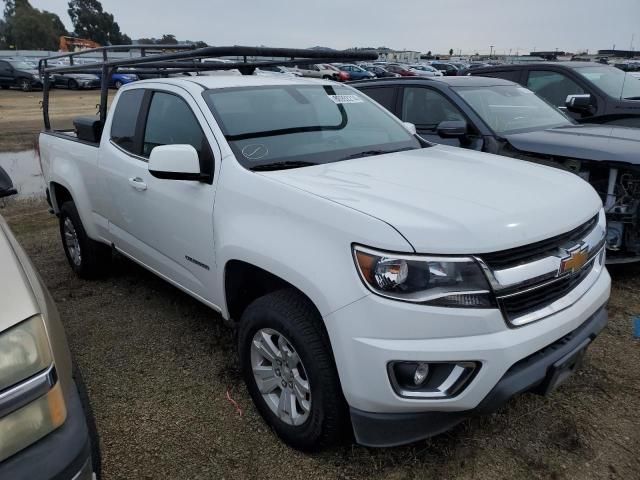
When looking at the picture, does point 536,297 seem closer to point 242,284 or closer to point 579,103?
A: point 242,284

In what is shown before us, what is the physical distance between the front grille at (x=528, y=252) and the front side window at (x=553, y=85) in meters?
5.06

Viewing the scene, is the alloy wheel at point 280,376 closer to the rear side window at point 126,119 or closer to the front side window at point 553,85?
the rear side window at point 126,119

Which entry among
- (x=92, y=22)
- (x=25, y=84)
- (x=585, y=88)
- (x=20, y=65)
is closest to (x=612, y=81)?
(x=585, y=88)

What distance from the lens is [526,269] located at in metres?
2.06

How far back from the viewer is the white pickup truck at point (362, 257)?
196cm

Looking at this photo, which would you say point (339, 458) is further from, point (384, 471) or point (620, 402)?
point (620, 402)

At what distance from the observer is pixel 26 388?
1.46 m

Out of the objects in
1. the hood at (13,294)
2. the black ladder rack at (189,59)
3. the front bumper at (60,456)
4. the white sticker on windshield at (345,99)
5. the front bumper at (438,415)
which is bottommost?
the front bumper at (438,415)

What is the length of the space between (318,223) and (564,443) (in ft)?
5.26

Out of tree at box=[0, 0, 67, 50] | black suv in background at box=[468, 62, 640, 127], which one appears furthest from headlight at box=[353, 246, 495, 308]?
tree at box=[0, 0, 67, 50]

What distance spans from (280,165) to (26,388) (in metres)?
1.64

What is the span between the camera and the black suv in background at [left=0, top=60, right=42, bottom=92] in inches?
1100

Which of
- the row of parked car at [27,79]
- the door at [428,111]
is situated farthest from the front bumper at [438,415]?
the row of parked car at [27,79]

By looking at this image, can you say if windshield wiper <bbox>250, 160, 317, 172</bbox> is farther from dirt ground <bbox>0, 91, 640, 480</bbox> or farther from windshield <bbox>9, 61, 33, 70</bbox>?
windshield <bbox>9, 61, 33, 70</bbox>
